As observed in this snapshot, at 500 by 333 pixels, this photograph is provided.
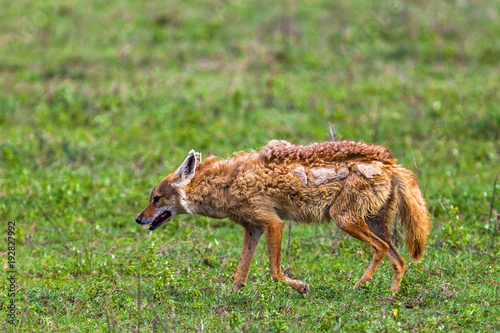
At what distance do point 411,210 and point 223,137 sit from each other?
558 centimetres

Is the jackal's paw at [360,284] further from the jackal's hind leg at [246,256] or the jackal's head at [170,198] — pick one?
the jackal's head at [170,198]

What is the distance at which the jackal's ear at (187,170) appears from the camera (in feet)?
22.4

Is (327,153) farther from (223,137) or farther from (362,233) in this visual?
(223,137)

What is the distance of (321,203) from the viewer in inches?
256

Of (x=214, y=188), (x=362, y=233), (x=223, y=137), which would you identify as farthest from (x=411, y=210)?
(x=223, y=137)

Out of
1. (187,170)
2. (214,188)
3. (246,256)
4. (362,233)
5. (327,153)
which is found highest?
(327,153)

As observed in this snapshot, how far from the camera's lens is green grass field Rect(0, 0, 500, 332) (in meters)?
6.10

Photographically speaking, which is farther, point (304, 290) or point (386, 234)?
point (386, 234)

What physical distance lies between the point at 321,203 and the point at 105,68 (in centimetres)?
939

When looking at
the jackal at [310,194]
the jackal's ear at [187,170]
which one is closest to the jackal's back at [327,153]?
the jackal at [310,194]

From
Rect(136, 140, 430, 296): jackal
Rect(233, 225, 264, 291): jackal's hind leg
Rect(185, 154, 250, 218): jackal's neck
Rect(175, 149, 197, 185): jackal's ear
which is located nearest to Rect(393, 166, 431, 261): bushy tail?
Rect(136, 140, 430, 296): jackal

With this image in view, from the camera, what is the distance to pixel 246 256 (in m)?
6.75

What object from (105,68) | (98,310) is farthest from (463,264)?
(105,68)

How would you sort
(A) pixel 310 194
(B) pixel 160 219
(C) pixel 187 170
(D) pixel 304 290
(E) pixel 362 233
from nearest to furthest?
1. (D) pixel 304 290
2. (E) pixel 362 233
3. (A) pixel 310 194
4. (C) pixel 187 170
5. (B) pixel 160 219
